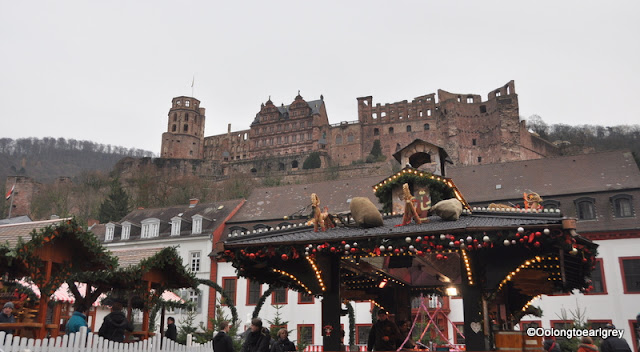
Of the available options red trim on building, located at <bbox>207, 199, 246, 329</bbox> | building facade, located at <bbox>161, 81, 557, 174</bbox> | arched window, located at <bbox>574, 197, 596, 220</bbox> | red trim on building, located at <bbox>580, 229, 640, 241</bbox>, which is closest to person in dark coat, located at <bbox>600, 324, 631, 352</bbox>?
red trim on building, located at <bbox>580, 229, 640, 241</bbox>

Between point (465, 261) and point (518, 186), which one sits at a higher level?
point (518, 186)

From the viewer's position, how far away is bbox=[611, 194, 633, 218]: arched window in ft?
93.4

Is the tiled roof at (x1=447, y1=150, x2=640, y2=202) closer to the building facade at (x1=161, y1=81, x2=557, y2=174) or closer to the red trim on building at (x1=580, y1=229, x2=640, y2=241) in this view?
the red trim on building at (x1=580, y1=229, x2=640, y2=241)

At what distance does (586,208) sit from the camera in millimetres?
29719

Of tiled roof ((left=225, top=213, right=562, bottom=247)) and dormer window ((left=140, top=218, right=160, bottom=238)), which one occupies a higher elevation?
dormer window ((left=140, top=218, right=160, bottom=238))

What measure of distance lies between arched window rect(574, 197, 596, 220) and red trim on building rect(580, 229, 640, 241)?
1.21 metres

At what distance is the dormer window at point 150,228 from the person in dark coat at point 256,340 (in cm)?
3097

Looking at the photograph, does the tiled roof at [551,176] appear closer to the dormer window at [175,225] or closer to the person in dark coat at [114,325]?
the dormer window at [175,225]

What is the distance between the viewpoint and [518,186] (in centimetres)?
3359

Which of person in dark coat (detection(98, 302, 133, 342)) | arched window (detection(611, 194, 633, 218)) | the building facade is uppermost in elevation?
the building facade

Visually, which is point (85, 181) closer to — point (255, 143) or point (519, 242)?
point (255, 143)

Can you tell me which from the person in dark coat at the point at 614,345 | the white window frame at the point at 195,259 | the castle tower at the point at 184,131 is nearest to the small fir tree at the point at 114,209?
the white window frame at the point at 195,259

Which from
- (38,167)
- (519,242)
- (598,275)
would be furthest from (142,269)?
(38,167)

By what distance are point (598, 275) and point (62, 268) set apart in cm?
2520
